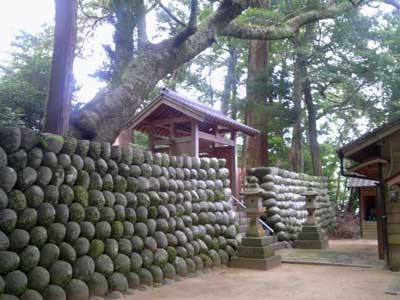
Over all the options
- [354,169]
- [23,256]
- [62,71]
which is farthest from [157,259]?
[354,169]

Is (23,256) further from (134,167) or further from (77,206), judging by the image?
(134,167)

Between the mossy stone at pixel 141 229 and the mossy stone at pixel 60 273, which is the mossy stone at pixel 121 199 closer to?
the mossy stone at pixel 141 229

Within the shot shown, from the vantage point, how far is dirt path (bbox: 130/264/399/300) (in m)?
5.87

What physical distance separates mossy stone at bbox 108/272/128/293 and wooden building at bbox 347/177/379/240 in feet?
38.4

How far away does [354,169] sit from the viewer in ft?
28.4

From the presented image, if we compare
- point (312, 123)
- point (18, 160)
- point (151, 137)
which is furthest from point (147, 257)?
point (312, 123)

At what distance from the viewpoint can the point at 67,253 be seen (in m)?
5.28

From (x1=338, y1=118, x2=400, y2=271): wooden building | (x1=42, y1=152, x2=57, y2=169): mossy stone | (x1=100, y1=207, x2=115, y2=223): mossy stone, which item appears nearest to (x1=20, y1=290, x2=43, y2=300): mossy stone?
(x1=100, y1=207, x2=115, y2=223): mossy stone

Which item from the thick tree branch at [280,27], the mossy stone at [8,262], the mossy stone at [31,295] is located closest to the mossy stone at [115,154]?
the mossy stone at [8,262]

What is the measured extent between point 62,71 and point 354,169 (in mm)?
6295

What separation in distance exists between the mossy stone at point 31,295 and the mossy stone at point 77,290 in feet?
1.43

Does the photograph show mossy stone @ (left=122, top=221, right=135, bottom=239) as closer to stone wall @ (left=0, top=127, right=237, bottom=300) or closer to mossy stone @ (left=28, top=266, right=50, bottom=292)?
stone wall @ (left=0, top=127, right=237, bottom=300)

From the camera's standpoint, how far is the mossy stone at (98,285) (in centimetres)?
551

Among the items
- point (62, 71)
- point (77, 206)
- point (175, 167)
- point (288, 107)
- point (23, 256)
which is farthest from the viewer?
point (288, 107)
